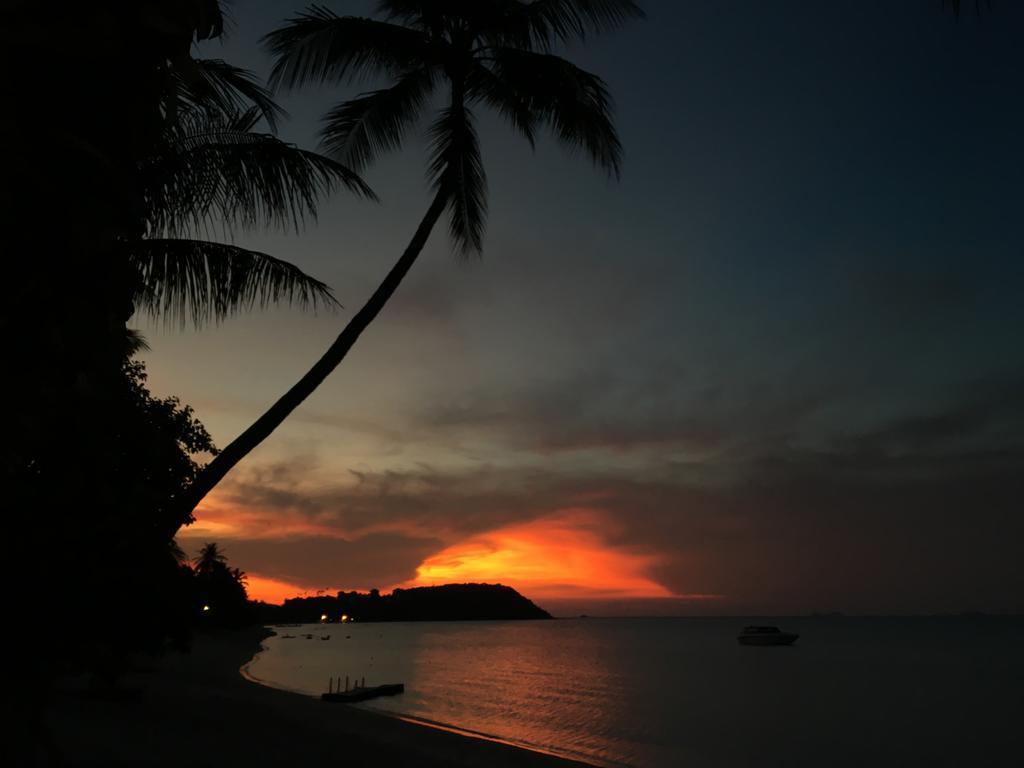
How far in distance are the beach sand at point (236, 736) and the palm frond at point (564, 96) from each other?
10.9 meters

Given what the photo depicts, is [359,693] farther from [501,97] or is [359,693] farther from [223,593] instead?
[223,593]

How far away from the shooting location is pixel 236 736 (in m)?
14.6

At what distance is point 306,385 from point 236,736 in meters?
9.49

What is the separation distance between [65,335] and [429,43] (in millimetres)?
10484

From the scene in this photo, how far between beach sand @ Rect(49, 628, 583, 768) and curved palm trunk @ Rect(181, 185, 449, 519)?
327 centimetres

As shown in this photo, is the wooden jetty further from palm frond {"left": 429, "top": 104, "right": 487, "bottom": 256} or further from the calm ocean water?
palm frond {"left": 429, "top": 104, "right": 487, "bottom": 256}

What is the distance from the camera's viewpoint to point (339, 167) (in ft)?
31.2

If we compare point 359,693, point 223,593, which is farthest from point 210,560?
point 359,693

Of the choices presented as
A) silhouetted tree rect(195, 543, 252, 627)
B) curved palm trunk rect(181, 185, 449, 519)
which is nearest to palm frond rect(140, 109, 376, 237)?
curved palm trunk rect(181, 185, 449, 519)

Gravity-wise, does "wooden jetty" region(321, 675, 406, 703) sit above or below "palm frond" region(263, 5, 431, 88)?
below

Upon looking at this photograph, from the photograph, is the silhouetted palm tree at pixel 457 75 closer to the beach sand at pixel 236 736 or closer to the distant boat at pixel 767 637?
the beach sand at pixel 236 736

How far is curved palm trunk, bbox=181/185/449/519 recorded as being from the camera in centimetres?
802

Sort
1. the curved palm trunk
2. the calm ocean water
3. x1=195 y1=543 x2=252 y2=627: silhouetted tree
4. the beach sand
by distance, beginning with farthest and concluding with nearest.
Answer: x1=195 y1=543 x2=252 y2=627: silhouetted tree, the calm ocean water, the beach sand, the curved palm trunk

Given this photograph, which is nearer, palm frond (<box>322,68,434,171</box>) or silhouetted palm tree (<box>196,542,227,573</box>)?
palm frond (<box>322,68,434,171</box>)
